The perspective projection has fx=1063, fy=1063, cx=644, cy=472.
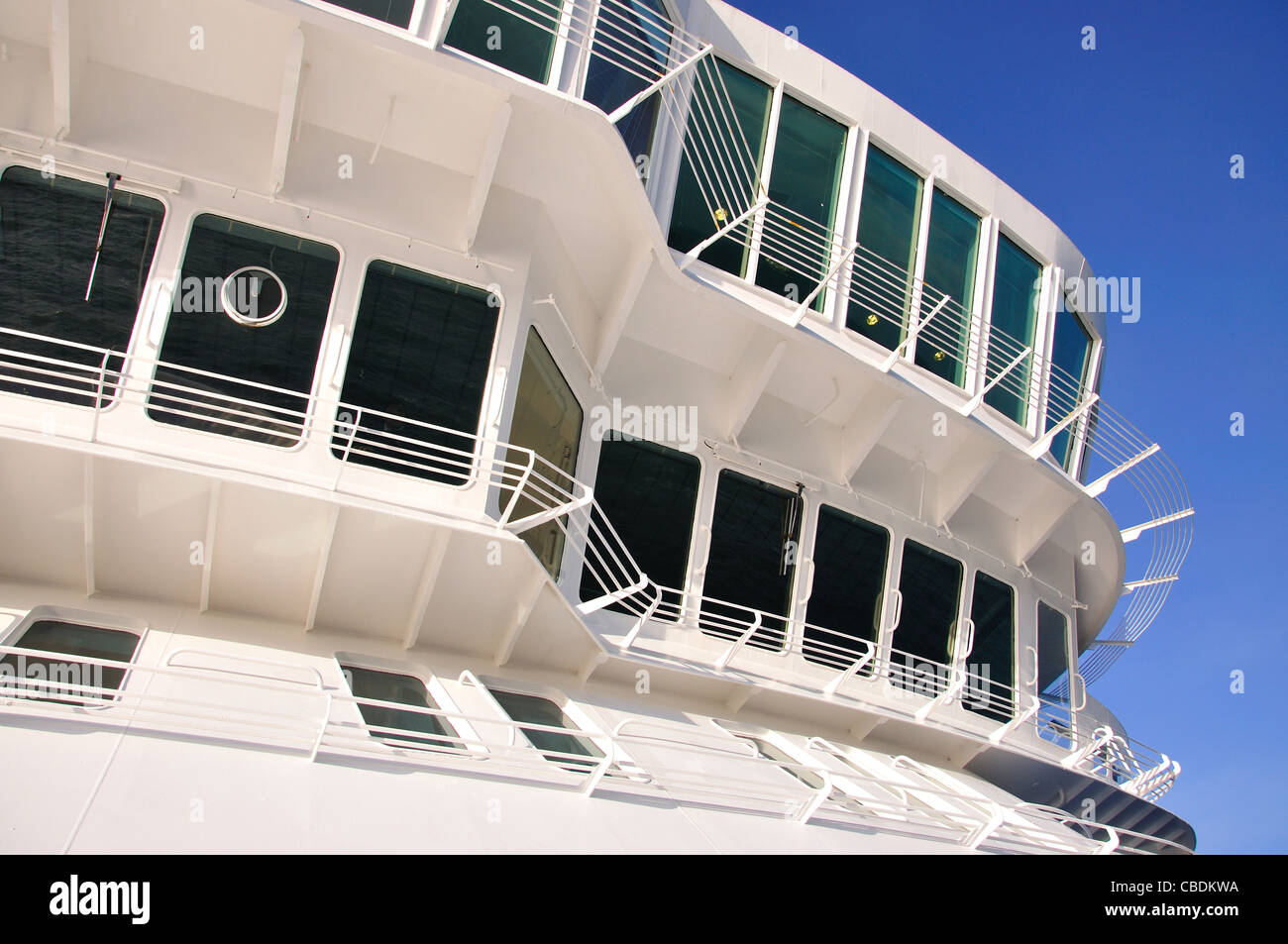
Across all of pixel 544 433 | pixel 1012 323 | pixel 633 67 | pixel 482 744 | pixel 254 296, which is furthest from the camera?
pixel 1012 323

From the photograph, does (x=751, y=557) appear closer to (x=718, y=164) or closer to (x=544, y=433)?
(x=544, y=433)

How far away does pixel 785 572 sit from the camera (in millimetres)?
11945

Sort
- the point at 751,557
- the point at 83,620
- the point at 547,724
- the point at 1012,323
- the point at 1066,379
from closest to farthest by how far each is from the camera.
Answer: the point at 83,620
the point at 547,724
the point at 751,557
the point at 1012,323
the point at 1066,379

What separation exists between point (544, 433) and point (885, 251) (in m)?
5.31

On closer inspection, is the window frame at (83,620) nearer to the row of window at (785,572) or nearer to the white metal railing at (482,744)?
the white metal railing at (482,744)

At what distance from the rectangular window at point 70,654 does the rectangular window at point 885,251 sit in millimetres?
8296

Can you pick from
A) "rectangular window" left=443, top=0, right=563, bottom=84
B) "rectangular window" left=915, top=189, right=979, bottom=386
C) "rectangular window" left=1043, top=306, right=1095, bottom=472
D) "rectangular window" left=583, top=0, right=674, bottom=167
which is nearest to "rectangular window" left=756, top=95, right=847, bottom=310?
"rectangular window" left=915, top=189, right=979, bottom=386

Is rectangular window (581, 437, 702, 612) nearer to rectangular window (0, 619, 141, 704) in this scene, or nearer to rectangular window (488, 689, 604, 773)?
rectangular window (488, 689, 604, 773)

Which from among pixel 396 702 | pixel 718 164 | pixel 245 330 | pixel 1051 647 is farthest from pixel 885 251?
pixel 396 702

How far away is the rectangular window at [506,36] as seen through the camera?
9.30 m

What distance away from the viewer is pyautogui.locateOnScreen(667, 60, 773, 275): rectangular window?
38.2 ft

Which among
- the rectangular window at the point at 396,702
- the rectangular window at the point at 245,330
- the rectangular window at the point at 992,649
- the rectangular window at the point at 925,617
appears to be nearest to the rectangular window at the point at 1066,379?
the rectangular window at the point at 992,649

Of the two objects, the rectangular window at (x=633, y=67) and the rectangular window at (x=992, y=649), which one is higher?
the rectangular window at (x=633, y=67)
